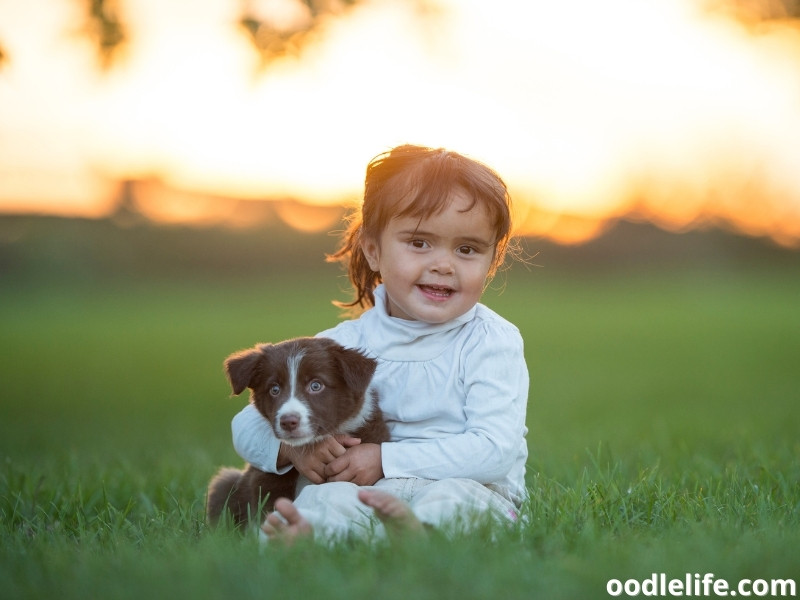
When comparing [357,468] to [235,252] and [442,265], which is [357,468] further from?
[235,252]

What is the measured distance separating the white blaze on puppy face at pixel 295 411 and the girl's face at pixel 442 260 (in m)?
0.63

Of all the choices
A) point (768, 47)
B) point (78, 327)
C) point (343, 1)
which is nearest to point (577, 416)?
point (768, 47)

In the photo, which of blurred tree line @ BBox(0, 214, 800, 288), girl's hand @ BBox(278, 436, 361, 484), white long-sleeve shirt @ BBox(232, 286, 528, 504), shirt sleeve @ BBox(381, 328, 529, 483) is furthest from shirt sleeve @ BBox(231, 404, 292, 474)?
blurred tree line @ BBox(0, 214, 800, 288)

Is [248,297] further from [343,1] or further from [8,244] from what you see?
[343,1]

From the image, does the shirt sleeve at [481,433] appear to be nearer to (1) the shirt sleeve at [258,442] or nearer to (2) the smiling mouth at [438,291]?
(2) the smiling mouth at [438,291]

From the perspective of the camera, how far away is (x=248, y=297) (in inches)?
1316

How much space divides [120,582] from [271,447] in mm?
1282

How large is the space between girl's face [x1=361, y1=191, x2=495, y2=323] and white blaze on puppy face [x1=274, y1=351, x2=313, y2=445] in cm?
63

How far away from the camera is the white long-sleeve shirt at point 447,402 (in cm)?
405

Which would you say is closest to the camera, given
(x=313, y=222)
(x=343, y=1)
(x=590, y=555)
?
(x=590, y=555)

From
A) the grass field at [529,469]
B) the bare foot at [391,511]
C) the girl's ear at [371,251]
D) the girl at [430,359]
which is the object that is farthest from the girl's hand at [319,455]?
the girl's ear at [371,251]

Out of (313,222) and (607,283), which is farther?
(607,283)

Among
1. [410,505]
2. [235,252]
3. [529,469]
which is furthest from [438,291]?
[235,252]

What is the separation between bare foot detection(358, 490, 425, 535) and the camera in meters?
3.48
